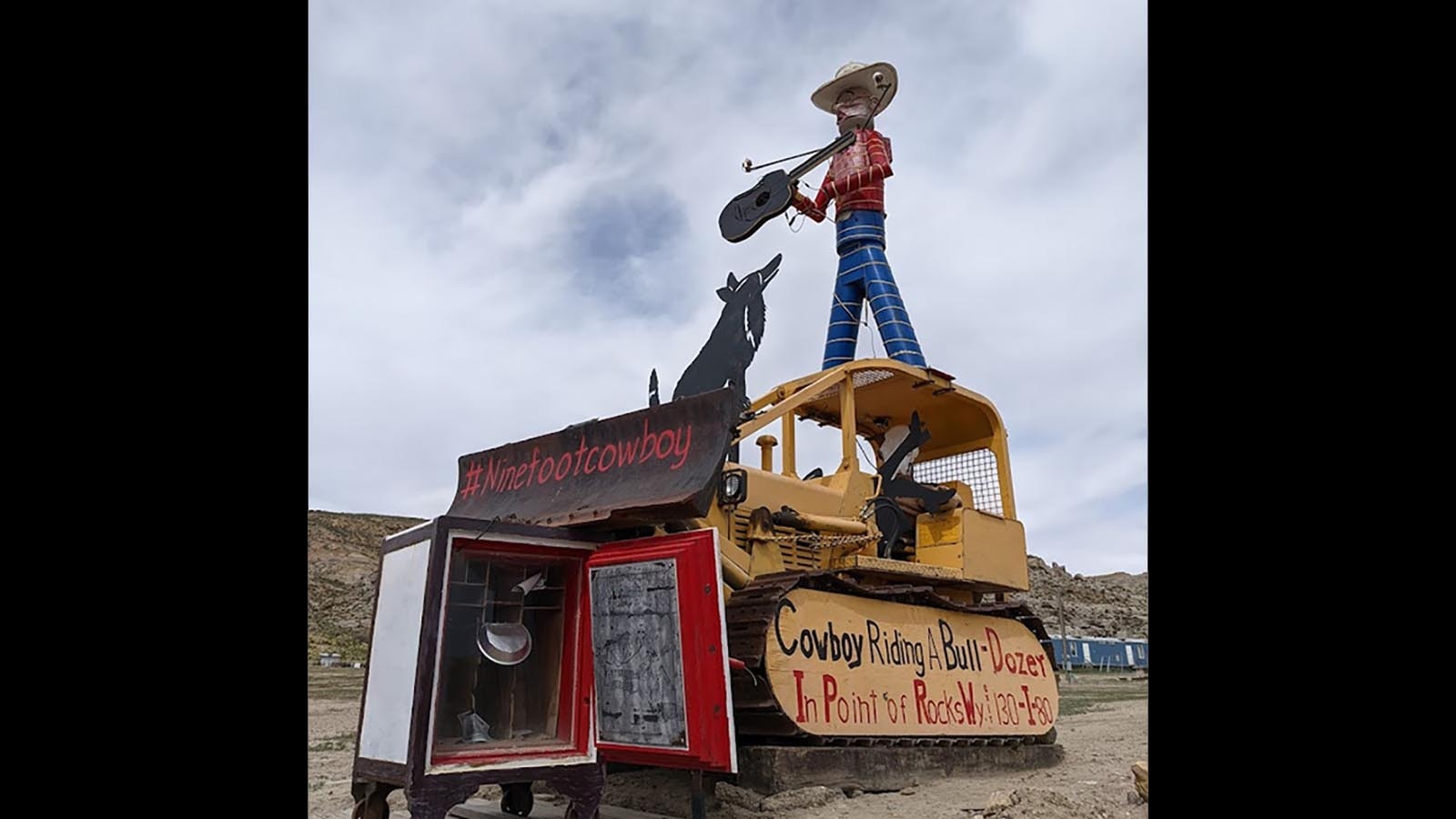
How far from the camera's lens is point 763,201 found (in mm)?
10289

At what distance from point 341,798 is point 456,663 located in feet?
5.92

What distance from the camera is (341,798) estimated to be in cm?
731

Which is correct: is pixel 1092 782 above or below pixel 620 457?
below

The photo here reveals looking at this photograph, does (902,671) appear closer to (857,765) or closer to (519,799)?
(857,765)

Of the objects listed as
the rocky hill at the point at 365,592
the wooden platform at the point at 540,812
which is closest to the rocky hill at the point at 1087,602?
the rocky hill at the point at 365,592

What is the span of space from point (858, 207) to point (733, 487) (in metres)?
5.96

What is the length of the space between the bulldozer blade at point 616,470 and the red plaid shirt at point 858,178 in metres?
6.04

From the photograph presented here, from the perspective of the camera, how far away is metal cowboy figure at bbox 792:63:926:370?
1162 centimetres

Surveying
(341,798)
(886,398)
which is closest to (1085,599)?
(886,398)

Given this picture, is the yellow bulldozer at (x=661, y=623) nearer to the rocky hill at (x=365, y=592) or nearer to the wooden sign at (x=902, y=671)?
the wooden sign at (x=902, y=671)

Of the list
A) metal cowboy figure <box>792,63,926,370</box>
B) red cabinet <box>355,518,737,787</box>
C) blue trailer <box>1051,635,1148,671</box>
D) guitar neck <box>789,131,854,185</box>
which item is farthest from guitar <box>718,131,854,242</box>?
blue trailer <box>1051,635,1148,671</box>

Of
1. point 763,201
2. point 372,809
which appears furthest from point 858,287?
point 372,809

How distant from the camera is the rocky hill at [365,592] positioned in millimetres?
33500
